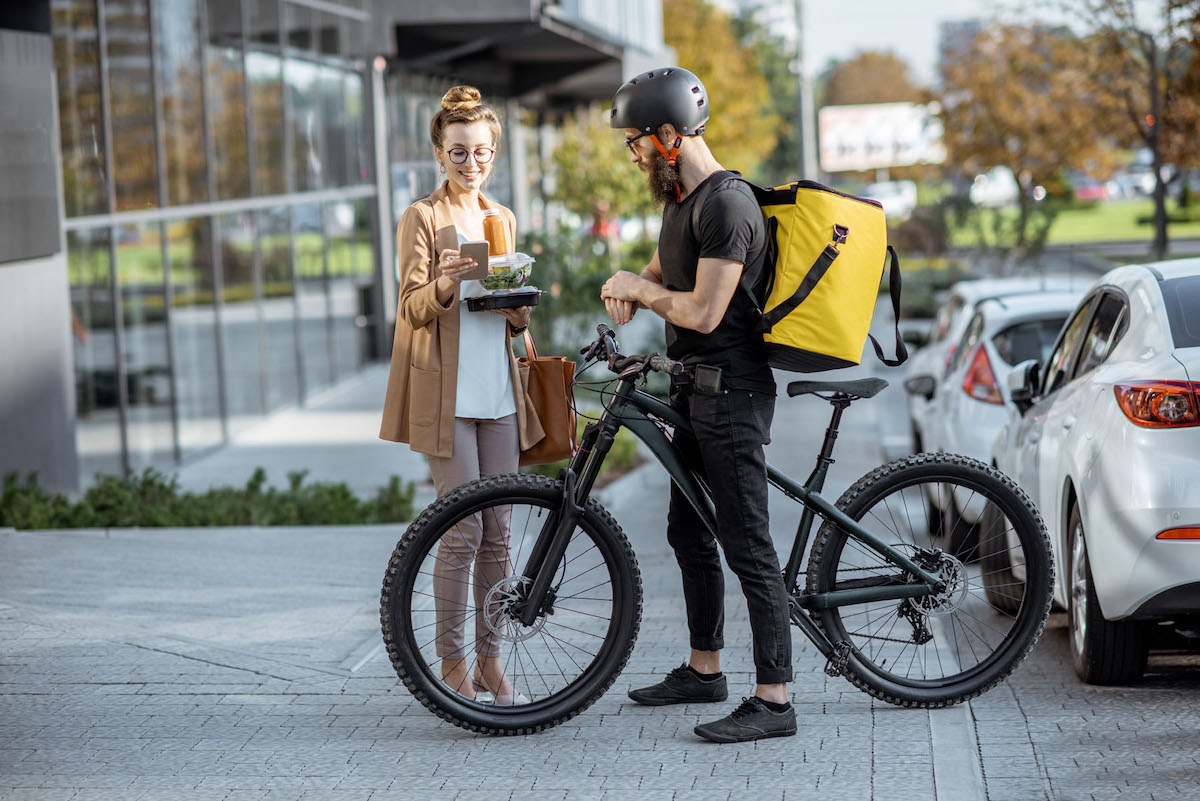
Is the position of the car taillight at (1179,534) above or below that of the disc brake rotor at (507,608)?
above

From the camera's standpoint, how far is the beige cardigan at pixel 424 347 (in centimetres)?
506

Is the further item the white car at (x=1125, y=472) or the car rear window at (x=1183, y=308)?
the car rear window at (x=1183, y=308)

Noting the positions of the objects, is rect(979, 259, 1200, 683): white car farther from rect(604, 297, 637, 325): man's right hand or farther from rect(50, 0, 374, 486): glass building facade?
rect(50, 0, 374, 486): glass building facade

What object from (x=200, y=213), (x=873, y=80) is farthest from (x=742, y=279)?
(x=873, y=80)

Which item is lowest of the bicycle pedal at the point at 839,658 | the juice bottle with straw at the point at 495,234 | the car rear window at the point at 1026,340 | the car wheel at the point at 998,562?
the bicycle pedal at the point at 839,658

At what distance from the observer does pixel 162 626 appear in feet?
21.5

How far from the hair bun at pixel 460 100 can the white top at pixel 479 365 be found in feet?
1.41

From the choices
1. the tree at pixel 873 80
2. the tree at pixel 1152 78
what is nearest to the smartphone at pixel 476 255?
the tree at pixel 1152 78

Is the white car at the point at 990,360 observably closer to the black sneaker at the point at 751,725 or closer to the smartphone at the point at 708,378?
the black sneaker at the point at 751,725

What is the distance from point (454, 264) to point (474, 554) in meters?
0.95

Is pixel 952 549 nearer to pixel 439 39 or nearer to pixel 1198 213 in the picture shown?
pixel 439 39

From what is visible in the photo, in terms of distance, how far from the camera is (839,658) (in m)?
5.11

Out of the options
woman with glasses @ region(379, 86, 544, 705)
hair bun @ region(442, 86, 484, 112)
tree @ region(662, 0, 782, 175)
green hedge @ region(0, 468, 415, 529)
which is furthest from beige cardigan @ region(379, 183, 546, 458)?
tree @ region(662, 0, 782, 175)

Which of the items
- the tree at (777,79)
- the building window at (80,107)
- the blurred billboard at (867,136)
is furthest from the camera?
the tree at (777,79)
